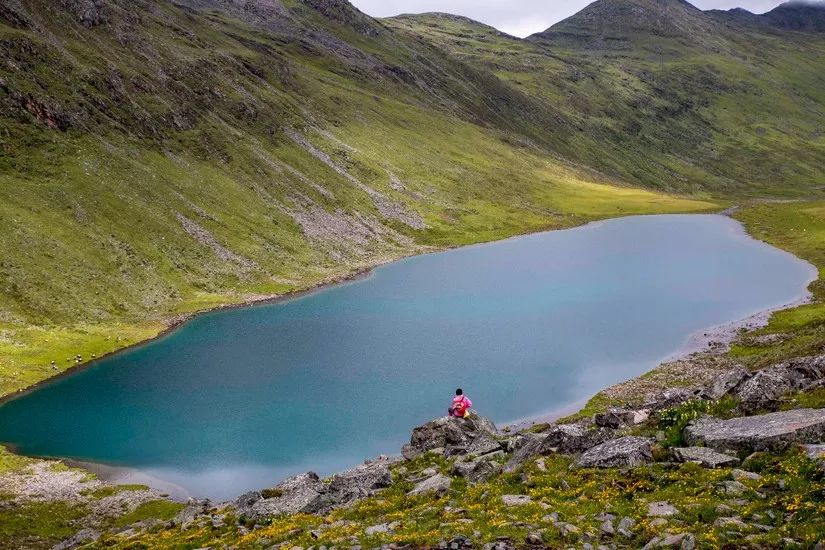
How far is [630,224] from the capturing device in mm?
198625

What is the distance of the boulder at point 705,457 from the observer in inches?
888

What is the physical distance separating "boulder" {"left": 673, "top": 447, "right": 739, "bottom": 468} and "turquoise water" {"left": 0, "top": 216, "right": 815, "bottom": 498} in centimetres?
3256

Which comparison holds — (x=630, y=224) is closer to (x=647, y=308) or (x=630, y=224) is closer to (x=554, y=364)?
(x=647, y=308)

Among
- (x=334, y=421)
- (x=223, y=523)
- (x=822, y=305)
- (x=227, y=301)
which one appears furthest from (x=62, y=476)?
(x=822, y=305)

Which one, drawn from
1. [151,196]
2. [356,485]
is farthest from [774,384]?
[151,196]

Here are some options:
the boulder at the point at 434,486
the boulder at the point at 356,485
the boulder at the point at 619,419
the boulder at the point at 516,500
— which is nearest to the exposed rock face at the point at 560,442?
the boulder at the point at 619,419

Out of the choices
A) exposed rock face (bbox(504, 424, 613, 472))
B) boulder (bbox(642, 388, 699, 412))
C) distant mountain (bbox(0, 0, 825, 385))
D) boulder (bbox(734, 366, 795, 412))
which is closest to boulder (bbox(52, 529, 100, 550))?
exposed rock face (bbox(504, 424, 613, 472))

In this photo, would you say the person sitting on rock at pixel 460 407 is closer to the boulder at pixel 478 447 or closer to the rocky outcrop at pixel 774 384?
the boulder at pixel 478 447

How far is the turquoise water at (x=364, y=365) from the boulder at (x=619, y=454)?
2858 cm

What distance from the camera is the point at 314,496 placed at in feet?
106

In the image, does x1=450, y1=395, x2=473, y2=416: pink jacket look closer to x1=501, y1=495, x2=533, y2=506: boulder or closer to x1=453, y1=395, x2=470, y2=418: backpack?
Answer: x1=453, y1=395, x2=470, y2=418: backpack

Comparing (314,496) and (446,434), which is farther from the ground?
(446,434)

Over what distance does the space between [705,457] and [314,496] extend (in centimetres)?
1857

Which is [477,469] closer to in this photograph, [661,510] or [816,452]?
[661,510]
